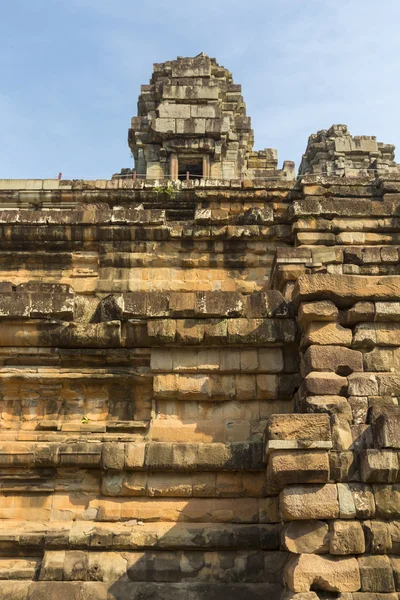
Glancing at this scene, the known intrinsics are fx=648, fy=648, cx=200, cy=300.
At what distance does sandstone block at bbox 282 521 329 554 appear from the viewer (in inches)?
236

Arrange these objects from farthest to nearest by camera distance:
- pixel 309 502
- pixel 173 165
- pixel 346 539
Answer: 1. pixel 173 165
2. pixel 309 502
3. pixel 346 539

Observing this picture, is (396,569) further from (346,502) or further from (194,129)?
(194,129)

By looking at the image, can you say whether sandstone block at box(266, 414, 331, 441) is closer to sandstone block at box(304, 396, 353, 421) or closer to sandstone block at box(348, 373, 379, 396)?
sandstone block at box(304, 396, 353, 421)

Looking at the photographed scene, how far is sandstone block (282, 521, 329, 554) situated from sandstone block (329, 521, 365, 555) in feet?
0.22

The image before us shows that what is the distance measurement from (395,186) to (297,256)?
4.58 meters

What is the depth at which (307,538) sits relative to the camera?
602 cm

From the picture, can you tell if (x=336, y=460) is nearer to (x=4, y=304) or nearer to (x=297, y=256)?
(x=297, y=256)

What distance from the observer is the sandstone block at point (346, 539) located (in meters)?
5.95

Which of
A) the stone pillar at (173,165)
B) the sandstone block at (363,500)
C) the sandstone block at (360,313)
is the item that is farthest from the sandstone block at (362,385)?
the stone pillar at (173,165)

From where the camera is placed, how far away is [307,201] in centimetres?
1143

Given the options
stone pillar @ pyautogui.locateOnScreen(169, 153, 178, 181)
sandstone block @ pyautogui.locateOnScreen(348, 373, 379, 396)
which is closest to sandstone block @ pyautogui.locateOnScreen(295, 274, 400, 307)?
sandstone block @ pyautogui.locateOnScreen(348, 373, 379, 396)

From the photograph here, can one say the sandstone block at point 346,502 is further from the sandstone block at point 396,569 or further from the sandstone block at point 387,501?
the sandstone block at point 396,569

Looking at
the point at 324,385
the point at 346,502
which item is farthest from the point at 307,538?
the point at 324,385

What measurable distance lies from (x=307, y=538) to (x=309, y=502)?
1.05 ft
